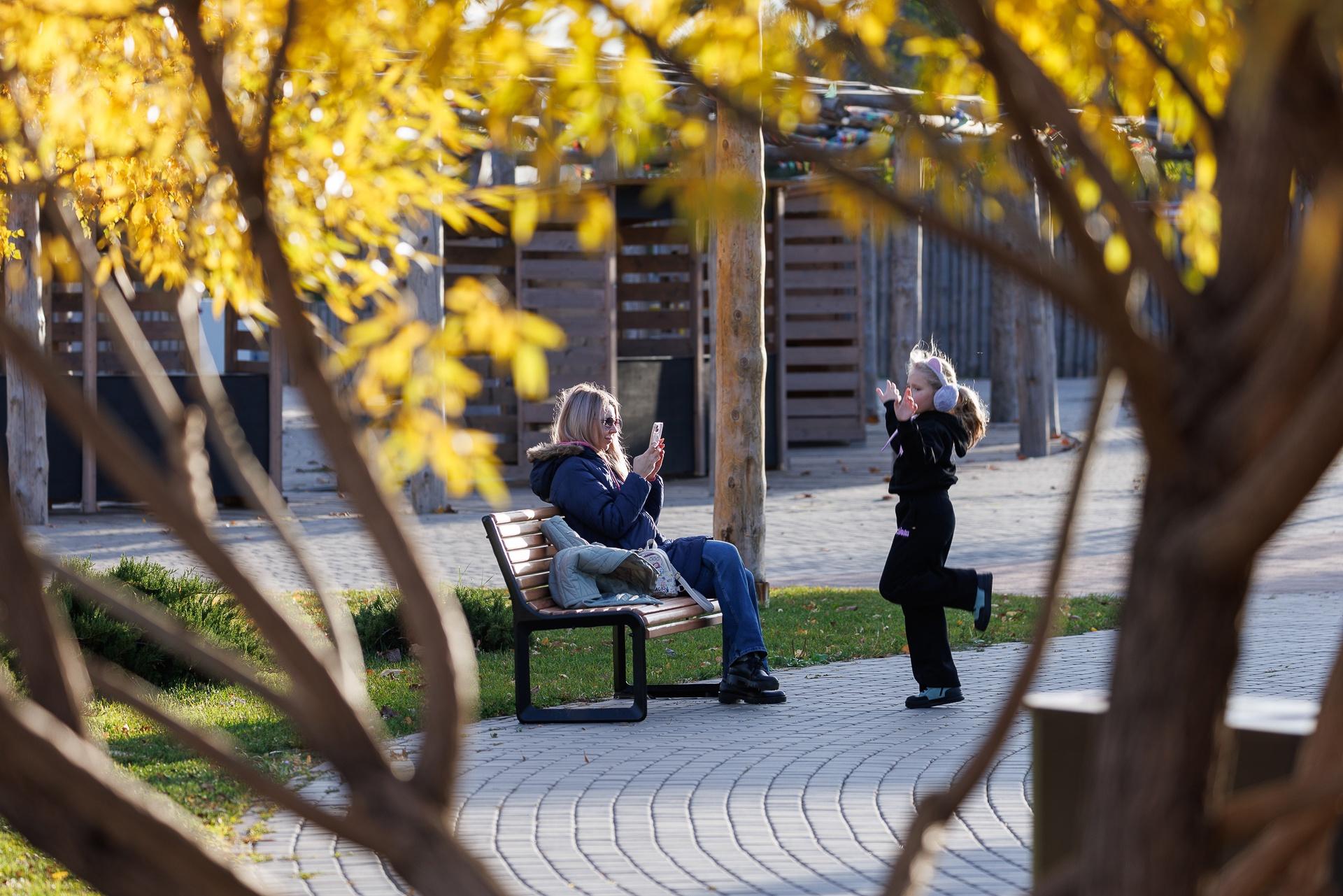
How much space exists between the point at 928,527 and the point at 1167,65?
5.25m

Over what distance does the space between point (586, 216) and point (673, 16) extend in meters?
0.41

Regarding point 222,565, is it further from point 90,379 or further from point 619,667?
point 90,379

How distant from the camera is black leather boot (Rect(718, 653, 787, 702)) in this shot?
715 centimetres

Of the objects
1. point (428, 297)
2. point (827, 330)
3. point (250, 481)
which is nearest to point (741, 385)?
point (428, 297)

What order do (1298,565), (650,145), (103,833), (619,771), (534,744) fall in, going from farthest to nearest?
(1298,565) < (534,744) < (619,771) < (650,145) < (103,833)

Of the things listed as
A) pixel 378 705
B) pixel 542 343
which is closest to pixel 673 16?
pixel 542 343

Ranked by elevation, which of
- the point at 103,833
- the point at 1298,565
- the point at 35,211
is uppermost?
the point at 35,211

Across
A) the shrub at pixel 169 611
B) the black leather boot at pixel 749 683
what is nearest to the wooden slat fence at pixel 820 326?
the shrub at pixel 169 611

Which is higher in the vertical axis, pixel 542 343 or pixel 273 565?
pixel 542 343

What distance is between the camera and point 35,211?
10844mm

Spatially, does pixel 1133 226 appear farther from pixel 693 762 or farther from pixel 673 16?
pixel 693 762

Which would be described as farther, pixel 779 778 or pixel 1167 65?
pixel 779 778

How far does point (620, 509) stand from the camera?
7.04m

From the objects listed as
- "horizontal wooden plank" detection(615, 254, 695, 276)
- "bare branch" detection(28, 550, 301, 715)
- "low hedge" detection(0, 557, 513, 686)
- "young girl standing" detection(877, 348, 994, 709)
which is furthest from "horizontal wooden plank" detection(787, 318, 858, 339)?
"bare branch" detection(28, 550, 301, 715)
